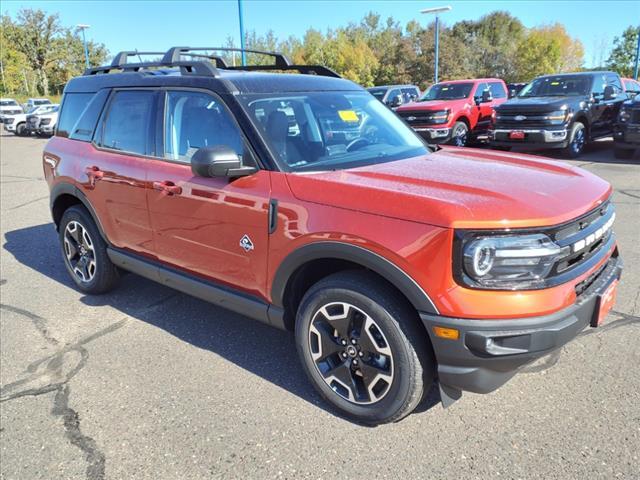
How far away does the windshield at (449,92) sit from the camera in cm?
1434

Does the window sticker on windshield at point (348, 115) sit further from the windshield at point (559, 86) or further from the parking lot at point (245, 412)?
the windshield at point (559, 86)

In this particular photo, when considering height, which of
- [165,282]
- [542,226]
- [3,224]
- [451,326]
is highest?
[542,226]

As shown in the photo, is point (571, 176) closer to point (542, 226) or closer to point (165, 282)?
point (542, 226)

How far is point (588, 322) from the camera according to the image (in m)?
2.55

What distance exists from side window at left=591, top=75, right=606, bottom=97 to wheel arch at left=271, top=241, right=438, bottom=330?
38.1ft

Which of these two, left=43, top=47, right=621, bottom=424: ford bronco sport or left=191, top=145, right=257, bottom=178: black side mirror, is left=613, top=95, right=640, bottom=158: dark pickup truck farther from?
left=191, top=145, right=257, bottom=178: black side mirror

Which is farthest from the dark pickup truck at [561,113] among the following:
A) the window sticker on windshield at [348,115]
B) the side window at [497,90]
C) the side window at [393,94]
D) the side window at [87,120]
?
the side window at [87,120]

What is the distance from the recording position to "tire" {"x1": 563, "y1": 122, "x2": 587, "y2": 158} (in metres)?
11.5

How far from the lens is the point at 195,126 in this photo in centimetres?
347

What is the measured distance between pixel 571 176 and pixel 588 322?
86 cm

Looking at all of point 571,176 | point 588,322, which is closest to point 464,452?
point 588,322

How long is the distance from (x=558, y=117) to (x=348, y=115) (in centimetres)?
914

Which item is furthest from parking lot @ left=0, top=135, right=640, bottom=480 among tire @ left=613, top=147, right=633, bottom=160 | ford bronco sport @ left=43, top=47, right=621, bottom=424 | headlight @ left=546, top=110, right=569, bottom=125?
tire @ left=613, top=147, right=633, bottom=160

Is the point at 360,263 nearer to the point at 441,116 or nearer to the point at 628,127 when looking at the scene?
the point at 628,127
